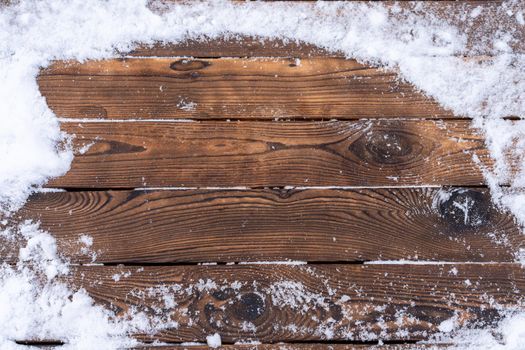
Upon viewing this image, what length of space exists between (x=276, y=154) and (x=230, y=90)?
210 mm

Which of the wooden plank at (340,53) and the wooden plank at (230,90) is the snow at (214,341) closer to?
the wooden plank at (230,90)

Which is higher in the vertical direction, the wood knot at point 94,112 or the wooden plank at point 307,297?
the wood knot at point 94,112

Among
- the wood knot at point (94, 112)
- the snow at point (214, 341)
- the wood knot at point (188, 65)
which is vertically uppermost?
the wood knot at point (188, 65)

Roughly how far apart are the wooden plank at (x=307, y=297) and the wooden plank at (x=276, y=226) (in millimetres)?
36

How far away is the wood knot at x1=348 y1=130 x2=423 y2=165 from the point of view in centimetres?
118

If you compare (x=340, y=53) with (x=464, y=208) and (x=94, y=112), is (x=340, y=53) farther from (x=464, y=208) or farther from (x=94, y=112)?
(x=94, y=112)

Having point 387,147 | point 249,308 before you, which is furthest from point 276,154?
point 249,308

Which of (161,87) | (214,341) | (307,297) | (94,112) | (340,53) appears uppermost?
(340,53)

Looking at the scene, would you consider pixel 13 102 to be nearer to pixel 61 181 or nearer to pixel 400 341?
pixel 61 181

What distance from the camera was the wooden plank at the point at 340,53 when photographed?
122 cm

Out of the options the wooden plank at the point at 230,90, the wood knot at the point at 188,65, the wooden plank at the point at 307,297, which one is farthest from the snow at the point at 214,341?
the wood knot at the point at 188,65

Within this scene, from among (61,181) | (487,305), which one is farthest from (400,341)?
(61,181)

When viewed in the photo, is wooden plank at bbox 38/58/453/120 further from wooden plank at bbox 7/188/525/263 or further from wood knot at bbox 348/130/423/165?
wooden plank at bbox 7/188/525/263

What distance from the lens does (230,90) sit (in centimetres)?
120
